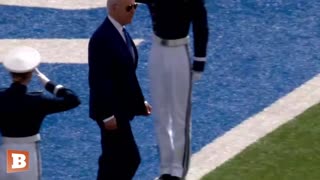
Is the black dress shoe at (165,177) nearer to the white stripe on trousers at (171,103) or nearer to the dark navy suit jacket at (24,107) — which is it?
the white stripe on trousers at (171,103)

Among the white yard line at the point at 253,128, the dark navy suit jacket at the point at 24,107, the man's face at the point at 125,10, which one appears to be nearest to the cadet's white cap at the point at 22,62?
the dark navy suit jacket at the point at 24,107

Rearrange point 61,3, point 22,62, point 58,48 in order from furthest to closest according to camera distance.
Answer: point 61,3 → point 58,48 → point 22,62

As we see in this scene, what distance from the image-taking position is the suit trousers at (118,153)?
1005 cm

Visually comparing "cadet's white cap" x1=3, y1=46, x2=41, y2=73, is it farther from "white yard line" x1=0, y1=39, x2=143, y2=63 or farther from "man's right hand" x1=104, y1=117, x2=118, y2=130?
"white yard line" x1=0, y1=39, x2=143, y2=63

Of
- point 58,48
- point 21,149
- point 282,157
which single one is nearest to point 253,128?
point 282,157

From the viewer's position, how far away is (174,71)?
409 inches

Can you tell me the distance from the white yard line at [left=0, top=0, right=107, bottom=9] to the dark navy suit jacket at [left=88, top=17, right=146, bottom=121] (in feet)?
15.9

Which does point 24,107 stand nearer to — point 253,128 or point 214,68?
point 253,128

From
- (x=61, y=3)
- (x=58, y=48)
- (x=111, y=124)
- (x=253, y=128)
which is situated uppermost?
(x=111, y=124)

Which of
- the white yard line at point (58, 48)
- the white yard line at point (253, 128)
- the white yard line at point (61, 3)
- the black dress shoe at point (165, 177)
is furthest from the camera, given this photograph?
the white yard line at point (61, 3)

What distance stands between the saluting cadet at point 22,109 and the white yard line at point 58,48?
13.8 ft

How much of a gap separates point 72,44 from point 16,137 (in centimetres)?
468

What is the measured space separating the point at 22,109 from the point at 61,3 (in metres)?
5.91

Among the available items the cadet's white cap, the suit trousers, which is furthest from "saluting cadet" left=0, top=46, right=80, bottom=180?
the suit trousers
